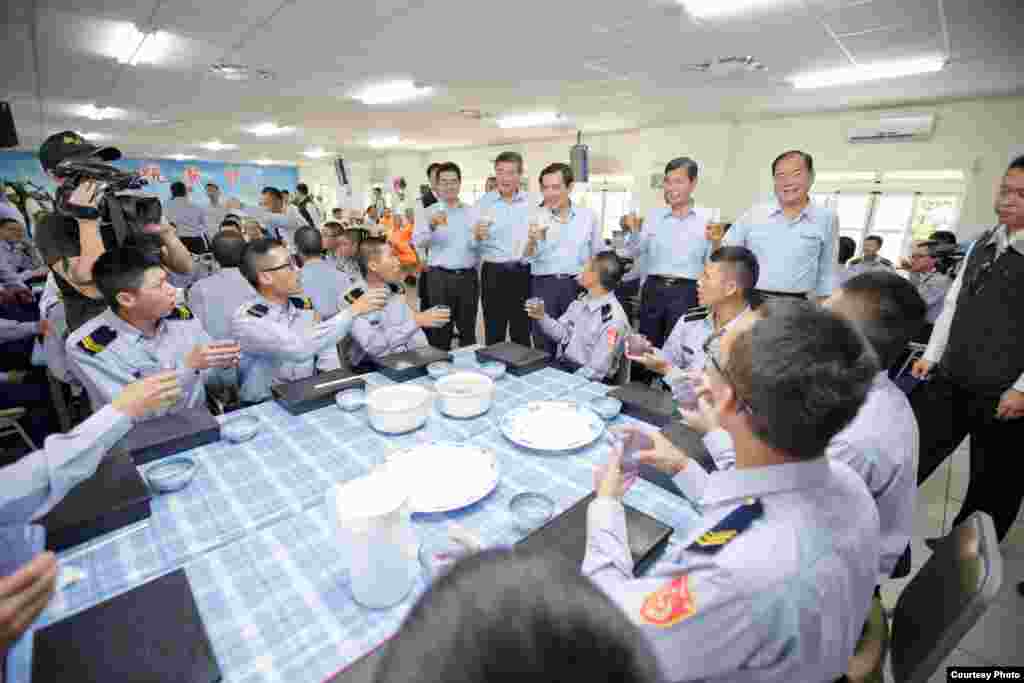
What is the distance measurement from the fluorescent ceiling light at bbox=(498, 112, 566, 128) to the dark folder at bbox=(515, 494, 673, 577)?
24.5 feet

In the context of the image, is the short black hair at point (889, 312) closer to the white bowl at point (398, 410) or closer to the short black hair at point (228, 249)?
the white bowl at point (398, 410)

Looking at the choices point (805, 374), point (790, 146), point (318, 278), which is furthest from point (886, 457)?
point (790, 146)

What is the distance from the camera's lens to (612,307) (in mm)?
2777

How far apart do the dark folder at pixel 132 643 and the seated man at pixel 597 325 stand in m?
2.03

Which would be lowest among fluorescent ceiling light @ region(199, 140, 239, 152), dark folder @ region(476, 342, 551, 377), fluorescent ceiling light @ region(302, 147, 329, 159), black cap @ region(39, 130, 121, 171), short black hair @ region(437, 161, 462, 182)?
dark folder @ region(476, 342, 551, 377)

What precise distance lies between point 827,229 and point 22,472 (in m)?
4.18

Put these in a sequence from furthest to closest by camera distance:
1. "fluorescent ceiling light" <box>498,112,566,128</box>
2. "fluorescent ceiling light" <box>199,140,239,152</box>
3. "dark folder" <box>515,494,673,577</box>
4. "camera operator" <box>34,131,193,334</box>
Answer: "fluorescent ceiling light" <box>199,140,239,152</box>, "fluorescent ceiling light" <box>498,112,566,128</box>, "camera operator" <box>34,131,193,334</box>, "dark folder" <box>515,494,673,577</box>

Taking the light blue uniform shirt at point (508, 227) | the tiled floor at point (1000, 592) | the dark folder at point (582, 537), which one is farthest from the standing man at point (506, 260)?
the dark folder at point (582, 537)

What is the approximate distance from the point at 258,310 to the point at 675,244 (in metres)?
3.19

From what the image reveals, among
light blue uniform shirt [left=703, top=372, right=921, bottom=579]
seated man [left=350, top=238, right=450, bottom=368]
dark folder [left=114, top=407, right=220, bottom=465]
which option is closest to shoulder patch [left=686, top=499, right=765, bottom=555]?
light blue uniform shirt [left=703, top=372, right=921, bottom=579]

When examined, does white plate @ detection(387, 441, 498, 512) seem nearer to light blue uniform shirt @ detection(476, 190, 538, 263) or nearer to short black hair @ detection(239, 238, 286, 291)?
short black hair @ detection(239, 238, 286, 291)

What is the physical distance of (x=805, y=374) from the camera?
740 millimetres

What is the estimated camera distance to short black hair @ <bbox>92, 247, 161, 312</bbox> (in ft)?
6.02

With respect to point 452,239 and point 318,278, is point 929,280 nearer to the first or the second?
point 452,239
